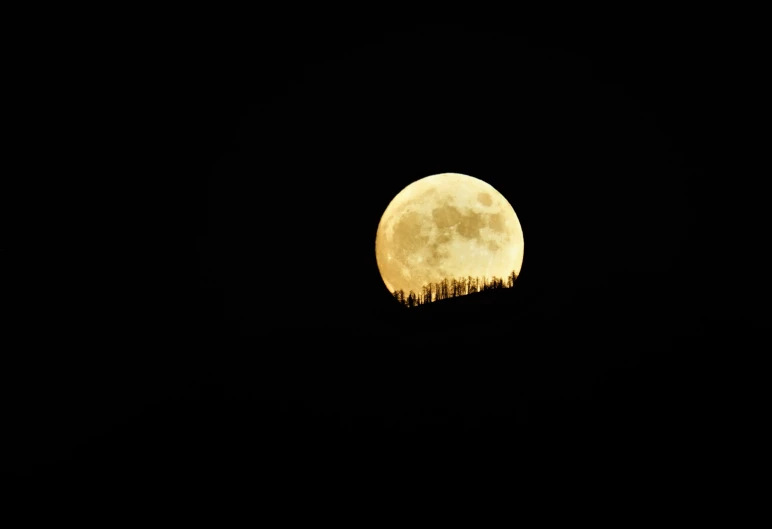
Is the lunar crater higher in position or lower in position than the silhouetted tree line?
higher

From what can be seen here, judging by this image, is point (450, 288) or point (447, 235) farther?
point (447, 235)

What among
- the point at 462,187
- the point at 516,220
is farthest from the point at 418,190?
the point at 516,220

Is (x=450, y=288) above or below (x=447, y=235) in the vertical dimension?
below

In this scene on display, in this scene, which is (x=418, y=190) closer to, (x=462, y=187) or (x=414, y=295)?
(x=462, y=187)

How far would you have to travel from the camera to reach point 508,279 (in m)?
8.33

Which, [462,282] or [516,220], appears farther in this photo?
[516,220]

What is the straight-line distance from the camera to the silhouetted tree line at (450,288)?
8016 millimetres

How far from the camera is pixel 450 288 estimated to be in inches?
316

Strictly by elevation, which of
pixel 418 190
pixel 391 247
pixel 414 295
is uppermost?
pixel 418 190

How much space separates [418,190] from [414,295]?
1340 mm

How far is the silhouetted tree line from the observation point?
26.3ft

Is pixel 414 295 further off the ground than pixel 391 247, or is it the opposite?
pixel 391 247

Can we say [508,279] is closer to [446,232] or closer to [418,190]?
[446,232]

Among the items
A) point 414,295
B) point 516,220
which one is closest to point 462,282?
point 414,295
